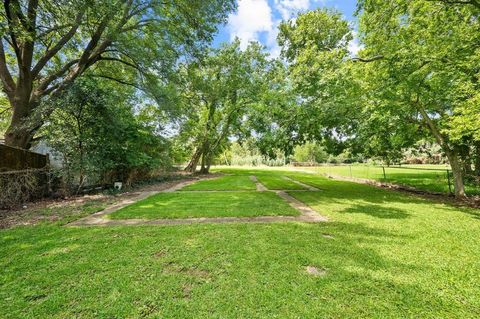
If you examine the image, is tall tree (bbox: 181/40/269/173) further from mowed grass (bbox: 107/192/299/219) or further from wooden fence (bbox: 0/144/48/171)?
mowed grass (bbox: 107/192/299/219)

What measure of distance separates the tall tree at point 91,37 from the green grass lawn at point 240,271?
6355mm

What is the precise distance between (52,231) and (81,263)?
222cm

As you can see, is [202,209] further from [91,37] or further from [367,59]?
[91,37]

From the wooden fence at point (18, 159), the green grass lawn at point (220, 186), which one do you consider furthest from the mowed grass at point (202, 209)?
the wooden fence at point (18, 159)

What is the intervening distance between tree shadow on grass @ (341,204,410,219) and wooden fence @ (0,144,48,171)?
1110cm

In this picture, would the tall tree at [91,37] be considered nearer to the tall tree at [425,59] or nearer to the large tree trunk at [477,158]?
the tall tree at [425,59]

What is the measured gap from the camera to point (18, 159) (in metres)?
7.66

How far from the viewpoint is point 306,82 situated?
7.43 metres

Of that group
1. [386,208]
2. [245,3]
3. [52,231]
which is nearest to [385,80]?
[386,208]

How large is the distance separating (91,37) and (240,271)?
1164 cm

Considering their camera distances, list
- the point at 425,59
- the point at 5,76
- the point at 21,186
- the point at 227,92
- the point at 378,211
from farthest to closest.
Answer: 1. the point at 227,92
2. the point at 5,76
3. the point at 21,186
4. the point at 425,59
5. the point at 378,211

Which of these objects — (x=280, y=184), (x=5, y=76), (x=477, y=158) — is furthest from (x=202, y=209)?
(x=477, y=158)

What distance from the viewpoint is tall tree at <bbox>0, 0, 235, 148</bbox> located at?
7.00 m

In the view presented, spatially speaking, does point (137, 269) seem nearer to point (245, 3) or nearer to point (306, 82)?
point (306, 82)
